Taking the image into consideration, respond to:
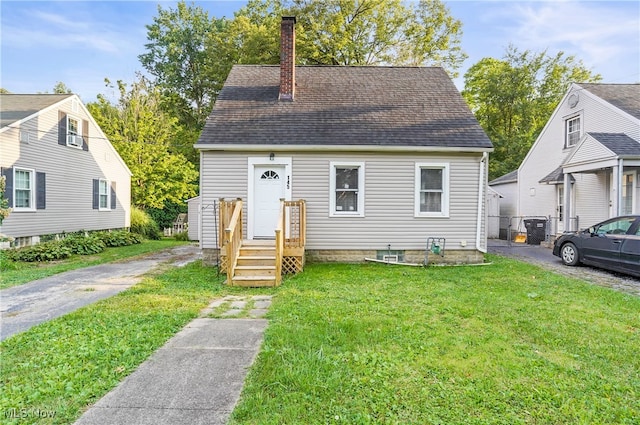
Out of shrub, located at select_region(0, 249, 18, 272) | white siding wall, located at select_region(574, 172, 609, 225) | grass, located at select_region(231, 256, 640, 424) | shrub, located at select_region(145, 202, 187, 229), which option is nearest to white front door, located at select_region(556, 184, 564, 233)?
white siding wall, located at select_region(574, 172, 609, 225)

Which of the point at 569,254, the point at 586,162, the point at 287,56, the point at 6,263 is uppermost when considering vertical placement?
the point at 287,56

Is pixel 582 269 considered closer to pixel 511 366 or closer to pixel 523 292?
pixel 523 292

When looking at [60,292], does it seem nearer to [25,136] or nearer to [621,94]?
[25,136]

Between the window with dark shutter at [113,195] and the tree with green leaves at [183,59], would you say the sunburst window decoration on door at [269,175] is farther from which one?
the tree with green leaves at [183,59]

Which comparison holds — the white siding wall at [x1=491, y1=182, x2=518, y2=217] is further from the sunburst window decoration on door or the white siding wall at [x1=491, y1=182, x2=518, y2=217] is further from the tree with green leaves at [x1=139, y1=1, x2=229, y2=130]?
the tree with green leaves at [x1=139, y1=1, x2=229, y2=130]

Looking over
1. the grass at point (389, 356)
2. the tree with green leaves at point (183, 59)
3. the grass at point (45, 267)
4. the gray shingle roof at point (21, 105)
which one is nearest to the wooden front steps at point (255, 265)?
the grass at point (389, 356)

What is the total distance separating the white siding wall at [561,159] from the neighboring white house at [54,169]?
18177 mm

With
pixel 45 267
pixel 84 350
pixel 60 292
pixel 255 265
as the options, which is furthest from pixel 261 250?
pixel 45 267

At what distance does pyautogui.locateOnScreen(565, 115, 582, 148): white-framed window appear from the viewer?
13.4 metres

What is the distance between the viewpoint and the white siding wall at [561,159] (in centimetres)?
1175

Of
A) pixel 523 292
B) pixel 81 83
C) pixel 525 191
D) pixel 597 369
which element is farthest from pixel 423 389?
pixel 81 83

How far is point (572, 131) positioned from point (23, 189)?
20.2 m

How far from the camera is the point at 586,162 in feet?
35.3

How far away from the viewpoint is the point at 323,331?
4160 mm
